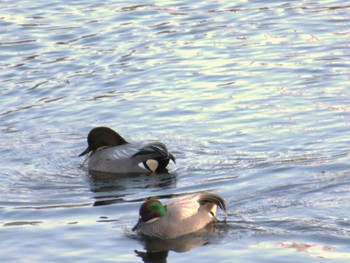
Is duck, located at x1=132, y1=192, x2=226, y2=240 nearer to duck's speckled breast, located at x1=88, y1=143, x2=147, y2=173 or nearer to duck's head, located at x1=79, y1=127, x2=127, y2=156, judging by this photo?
duck's speckled breast, located at x1=88, y1=143, x2=147, y2=173

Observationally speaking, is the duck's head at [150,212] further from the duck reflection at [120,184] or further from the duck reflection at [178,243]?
the duck reflection at [120,184]

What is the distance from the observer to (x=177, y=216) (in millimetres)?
11883

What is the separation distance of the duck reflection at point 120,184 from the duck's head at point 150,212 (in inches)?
43.3

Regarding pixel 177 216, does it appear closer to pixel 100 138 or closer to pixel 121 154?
pixel 121 154

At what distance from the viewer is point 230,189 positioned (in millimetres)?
13008

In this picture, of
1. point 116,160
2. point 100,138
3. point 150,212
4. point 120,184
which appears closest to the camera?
point 150,212

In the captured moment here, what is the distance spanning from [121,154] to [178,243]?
319 cm

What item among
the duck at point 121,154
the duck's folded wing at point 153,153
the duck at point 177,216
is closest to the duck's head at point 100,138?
the duck at point 121,154

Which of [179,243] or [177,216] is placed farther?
[177,216]

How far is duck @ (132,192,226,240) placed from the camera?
1179 cm

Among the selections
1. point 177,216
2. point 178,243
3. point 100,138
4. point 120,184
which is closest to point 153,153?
point 120,184

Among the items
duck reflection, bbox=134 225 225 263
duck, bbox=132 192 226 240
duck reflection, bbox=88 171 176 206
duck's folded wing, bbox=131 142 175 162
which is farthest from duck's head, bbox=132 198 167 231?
duck's folded wing, bbox=131 142 175 162

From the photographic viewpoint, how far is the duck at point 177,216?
→ 11.8 meters

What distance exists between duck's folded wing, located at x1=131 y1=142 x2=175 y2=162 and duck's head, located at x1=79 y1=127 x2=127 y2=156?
57 cm
